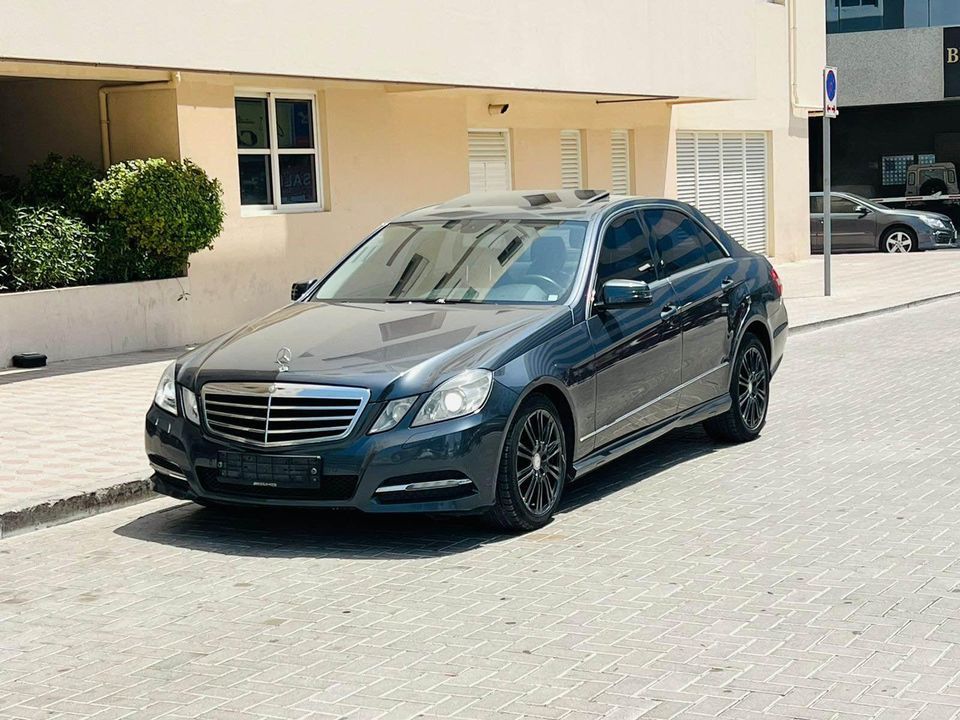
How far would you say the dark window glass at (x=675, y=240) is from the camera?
8875 mm

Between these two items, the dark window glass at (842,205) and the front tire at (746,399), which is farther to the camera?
the dark window glass at (842,205)

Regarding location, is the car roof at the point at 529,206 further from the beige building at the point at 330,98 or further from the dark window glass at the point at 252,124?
the dark window glass at the point at 252,124

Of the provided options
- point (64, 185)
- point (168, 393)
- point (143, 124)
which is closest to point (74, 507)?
point (168, 393)

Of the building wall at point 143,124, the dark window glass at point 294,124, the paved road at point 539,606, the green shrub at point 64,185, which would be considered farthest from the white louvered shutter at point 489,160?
the paved road at point 539,606

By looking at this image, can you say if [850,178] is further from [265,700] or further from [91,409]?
[265,700]

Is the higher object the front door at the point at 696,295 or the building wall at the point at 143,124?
the building wall at the point at 143,124

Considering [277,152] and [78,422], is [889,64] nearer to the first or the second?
[277,152]

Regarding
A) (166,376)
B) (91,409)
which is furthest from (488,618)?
(91,409)

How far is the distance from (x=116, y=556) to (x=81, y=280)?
785 centimetres

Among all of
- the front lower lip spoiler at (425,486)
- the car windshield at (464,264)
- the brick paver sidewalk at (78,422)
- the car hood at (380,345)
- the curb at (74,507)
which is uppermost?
the car windshield at (464,264)

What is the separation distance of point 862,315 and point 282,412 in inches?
499

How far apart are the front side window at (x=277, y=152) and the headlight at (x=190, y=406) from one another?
9588 mm

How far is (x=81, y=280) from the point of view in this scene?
47.3 feet

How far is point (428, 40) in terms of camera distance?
1703 centimetres
